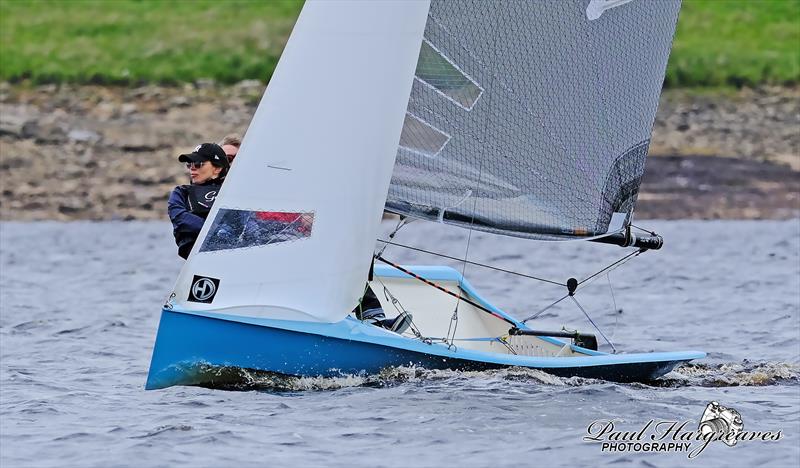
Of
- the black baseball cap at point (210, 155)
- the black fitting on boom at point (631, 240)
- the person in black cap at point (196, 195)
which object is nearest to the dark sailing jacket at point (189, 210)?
the person in black cap at point (196, 195)

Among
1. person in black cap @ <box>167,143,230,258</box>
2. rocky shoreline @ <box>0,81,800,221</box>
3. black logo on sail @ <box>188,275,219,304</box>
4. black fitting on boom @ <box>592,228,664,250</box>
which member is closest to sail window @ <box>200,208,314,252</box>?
black logo on sail @ <box>188,275,219,304</box>

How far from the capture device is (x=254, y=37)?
37719mm

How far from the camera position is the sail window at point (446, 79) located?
9.90 meters

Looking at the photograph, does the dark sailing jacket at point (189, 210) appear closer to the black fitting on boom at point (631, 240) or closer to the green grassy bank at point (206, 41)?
the black fitting on boom at point (631, 240)

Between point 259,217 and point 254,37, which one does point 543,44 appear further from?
point 254,37

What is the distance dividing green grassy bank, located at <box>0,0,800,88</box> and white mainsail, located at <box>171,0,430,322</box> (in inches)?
980

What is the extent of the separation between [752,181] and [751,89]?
5.82m

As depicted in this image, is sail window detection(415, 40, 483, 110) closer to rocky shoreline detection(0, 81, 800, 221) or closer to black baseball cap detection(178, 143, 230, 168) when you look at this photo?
→ black baseball cap detection(178, 143, 230, 168)

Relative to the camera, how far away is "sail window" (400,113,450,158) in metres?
10.0

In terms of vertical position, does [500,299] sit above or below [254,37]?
below

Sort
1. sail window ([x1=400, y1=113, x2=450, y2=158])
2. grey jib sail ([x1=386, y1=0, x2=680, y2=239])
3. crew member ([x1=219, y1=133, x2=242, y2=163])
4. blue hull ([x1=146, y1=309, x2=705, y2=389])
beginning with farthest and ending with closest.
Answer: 1. crew member ([x1=219, y1=133, x2=242, y2=163])
2. sail window ([x1=400, y1=113, x2=450, y2=158])
3. grey jib sail ([x1=386, y1=0, x2=680, y2=239])
4. blue hull ([x1=146, y1=309, x2=705, y2=389])

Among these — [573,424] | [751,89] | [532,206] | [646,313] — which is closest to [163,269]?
[646,313]

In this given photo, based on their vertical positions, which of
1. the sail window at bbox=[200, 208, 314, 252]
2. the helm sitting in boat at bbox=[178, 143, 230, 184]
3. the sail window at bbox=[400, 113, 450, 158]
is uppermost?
the sail window at bbox=[400, 113, 450, 158]

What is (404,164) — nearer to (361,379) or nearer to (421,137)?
(421,137)
